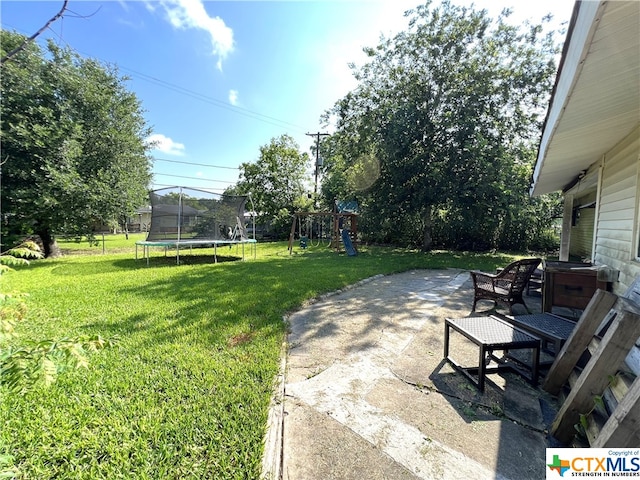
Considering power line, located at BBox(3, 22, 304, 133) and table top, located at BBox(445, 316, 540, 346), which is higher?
power line, located at BBox(3, 22, 304, 133)

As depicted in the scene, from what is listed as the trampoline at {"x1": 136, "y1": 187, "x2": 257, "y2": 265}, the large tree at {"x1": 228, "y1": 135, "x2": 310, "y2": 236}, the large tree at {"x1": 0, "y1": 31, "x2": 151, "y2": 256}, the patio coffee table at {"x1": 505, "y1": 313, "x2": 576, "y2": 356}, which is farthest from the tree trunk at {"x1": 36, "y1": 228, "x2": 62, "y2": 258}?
the large tree at {"x1": 228, "y1": 135, "x2": 310, "y2": 236}

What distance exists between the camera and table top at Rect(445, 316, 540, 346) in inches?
83.6

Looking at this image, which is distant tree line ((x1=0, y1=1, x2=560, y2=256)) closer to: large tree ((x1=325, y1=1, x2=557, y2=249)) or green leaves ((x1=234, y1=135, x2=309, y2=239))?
large tree ((x1=325, y1=1, x2=557, y2=249))

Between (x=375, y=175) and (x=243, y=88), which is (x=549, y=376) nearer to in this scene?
(x=375, y=175)

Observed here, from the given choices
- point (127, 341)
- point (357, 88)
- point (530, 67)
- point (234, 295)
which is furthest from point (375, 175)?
point (127, 341)

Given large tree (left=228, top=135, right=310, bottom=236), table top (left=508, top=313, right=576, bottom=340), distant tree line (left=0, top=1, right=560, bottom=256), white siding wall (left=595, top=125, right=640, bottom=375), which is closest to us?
table top (left=508, top=313, right=576, bottom=340)

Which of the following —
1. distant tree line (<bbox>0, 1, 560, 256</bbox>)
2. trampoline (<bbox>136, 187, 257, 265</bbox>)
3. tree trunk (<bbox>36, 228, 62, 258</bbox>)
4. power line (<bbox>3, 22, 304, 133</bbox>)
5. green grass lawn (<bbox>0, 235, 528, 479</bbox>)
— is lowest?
green grass lawn (<bbox>0, 235, 528, 479</bbox>)

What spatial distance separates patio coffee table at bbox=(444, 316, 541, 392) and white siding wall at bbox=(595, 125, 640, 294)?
1544 mm

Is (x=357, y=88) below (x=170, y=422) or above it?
above

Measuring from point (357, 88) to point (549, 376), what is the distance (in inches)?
500

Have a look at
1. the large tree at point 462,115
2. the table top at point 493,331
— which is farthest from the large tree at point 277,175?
the table top at point 493,331

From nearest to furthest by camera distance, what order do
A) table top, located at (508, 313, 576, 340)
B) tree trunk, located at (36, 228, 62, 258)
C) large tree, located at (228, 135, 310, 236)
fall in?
table top, located at (508, 313, 576, 340), tree trunk, located at (36, 228, 62, 258), large tree, located at (228, 135, 310, 236)

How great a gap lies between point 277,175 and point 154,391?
22.0 metres

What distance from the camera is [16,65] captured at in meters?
7.38
